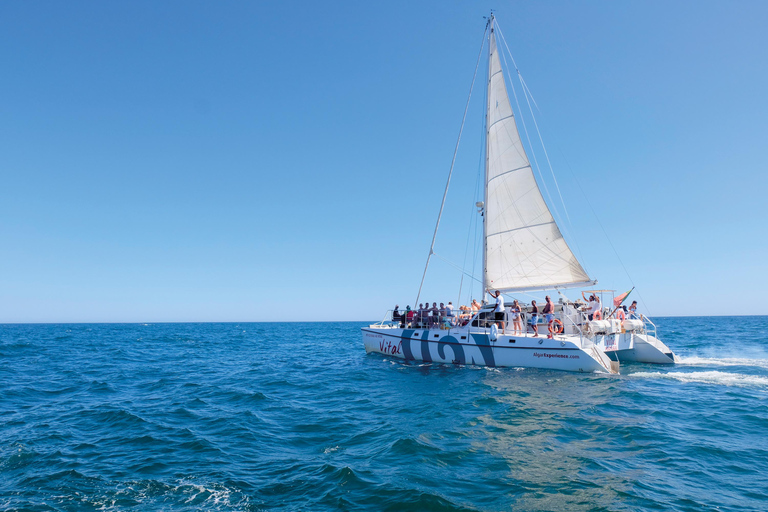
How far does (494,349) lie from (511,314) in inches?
73.5

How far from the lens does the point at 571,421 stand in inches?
384

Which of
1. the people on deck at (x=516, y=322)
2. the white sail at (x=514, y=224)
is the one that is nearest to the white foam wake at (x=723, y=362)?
the white sail at (x=514, y=224)

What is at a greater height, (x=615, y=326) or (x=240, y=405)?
(x=615, y=326)

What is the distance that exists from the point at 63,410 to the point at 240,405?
494cm

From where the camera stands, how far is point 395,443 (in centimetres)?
840

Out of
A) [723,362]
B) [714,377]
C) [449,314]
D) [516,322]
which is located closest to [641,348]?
[723,362]

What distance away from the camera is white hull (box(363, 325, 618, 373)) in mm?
16297

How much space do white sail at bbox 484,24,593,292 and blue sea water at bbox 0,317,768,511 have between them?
5870 millimetres

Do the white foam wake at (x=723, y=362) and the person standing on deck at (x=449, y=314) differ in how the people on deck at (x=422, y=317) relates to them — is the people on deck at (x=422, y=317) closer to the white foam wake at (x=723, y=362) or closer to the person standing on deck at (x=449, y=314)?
the person standing on deck at (x=449, y=314)

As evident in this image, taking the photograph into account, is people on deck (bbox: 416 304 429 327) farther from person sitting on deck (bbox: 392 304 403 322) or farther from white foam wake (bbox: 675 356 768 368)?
white foam wake (bbox: 675 356 768 368)

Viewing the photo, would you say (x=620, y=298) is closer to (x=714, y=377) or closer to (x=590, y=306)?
(x=590, y=306)

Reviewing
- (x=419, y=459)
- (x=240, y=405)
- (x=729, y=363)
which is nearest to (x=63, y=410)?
(x=240, y=405)

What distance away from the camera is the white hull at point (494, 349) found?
1630cm

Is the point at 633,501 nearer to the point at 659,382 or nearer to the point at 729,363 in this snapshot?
the point at 659,382
